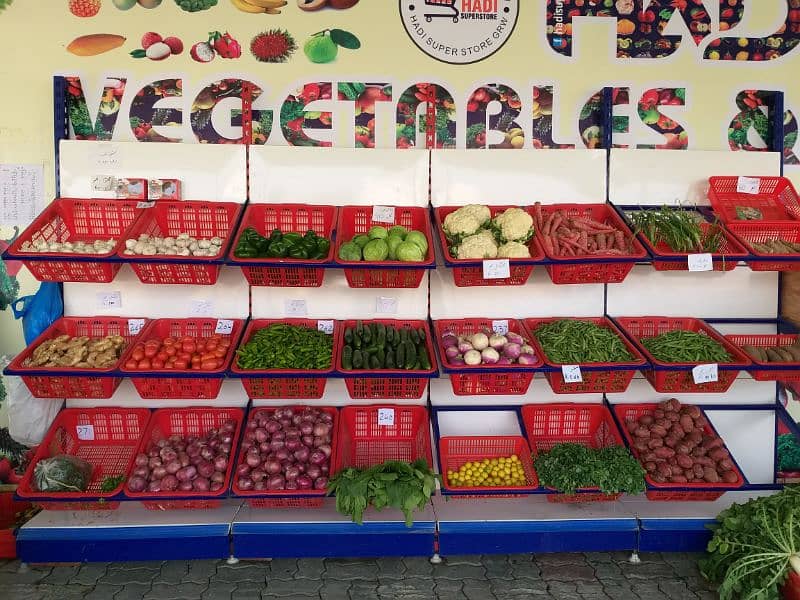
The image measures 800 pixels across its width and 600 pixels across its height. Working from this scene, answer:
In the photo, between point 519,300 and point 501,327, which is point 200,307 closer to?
point 501,327

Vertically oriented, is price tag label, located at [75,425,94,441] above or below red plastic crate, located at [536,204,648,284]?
below

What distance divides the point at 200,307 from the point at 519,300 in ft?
6.94

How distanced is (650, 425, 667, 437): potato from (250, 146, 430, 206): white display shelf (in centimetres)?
216

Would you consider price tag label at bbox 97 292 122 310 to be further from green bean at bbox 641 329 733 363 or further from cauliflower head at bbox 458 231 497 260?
green bean at bbox 641 329 733 363

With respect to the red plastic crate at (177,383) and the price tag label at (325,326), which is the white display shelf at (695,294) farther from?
the red plastic crate at (177,383)

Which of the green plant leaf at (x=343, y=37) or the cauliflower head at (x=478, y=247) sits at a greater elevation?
the green plant leaf at (x=343, y=37)

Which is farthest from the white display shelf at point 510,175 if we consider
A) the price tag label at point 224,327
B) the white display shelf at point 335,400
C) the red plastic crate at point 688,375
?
the price tag label at point 224,327

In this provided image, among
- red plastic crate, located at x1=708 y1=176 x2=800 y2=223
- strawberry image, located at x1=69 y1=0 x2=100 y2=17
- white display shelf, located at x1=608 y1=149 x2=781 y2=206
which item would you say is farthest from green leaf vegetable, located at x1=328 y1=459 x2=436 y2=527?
strawberry image, located at x1=69 y1=0 x2=100 y2=17

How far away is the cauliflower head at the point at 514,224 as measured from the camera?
3635 mm

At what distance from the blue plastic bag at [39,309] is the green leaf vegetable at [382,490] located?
2.16 m

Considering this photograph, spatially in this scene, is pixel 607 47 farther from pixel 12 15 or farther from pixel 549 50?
pixel 12 15

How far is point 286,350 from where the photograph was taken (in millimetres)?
3629

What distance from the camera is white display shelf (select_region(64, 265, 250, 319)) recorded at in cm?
404

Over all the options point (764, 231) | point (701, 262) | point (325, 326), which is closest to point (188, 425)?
point (325, 326)
